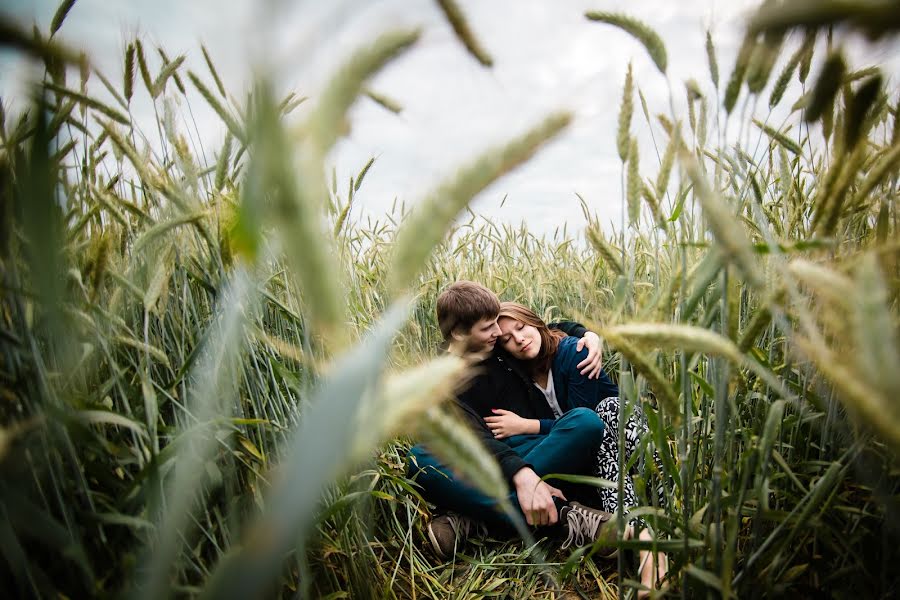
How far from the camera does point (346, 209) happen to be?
88cm

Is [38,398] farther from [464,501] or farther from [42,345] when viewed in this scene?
[464,501]

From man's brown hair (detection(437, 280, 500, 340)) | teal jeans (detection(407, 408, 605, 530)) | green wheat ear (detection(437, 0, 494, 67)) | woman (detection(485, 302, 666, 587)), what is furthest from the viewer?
man's brown hair (detection(437, 280, 500, 340))

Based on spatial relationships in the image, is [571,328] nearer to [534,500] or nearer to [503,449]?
[503,449]

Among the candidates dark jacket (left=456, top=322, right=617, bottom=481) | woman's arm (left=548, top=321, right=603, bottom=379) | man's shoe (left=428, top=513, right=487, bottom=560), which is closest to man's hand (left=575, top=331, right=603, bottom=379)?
woman's arm (left=548, top=321, right=603, bottom=379)

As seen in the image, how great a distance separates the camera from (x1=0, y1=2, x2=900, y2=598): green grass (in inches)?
10.0

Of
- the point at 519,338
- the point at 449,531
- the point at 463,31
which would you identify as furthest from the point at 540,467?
the point at 463,31

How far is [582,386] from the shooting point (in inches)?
63.5

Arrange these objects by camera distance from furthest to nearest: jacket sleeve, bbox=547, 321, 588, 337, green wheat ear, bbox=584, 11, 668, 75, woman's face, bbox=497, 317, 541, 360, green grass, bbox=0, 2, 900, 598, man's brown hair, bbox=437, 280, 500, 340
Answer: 1. jacket sleeve, bbox=547, 321, 588, 337
2. woman's face, bbox=497, 317, 541, 360
3. man's brown hair, bbox=437, 280, 500, 340
4. green wheat ear, bbox=584, 11, 668, 75
5. green grass, bbox=0, 2, 900, 598

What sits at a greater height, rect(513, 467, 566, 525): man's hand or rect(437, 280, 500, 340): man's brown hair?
rect(437, 280, 500, 340): man's brown hair

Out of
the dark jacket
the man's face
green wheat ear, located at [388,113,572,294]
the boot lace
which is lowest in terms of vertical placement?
the boot lace

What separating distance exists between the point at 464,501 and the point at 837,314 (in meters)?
1.18

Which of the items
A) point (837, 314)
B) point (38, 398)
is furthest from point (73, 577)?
point (837, 314)

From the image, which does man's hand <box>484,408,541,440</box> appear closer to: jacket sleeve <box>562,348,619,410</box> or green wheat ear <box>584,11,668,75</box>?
jacket sleeve <box>562,348,619,410</box>

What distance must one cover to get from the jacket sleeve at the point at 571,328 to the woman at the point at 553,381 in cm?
7
